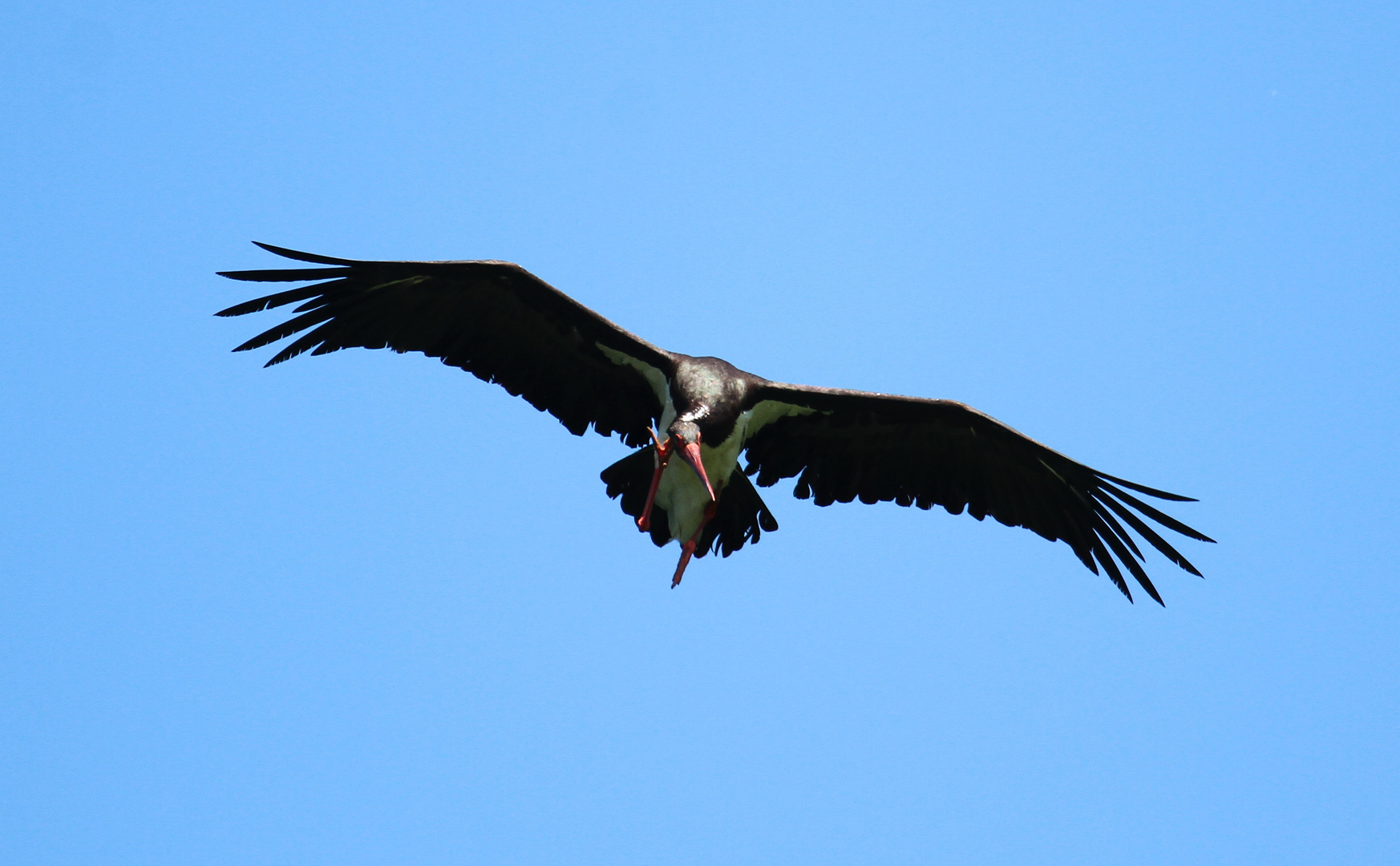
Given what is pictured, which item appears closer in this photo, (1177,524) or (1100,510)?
(1177,524)

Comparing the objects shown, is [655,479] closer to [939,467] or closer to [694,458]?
[694,458]

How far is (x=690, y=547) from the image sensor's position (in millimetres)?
10977

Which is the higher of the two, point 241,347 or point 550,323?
point 550,323

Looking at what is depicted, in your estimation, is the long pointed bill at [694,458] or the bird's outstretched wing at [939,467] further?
the bird's outstretched wing at [939,467]

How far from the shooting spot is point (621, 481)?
11.0 m

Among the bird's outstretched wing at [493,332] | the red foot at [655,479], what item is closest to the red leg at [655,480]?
the red foot at [655,479]

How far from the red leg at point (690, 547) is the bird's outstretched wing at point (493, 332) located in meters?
0.95

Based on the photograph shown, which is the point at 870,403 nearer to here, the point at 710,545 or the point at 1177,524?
the point at 710,545

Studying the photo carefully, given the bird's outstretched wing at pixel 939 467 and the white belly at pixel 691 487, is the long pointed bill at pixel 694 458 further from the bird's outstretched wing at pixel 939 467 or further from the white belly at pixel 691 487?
the bird's outstretched wing at pixel 939 467

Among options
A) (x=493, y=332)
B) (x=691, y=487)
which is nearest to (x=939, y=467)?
(x=691, y=487)

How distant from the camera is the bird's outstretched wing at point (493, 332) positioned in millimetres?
10570

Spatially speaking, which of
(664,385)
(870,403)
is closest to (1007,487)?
(870,403)

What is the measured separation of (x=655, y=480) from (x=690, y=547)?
76cm

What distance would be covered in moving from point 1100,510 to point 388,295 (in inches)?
235
